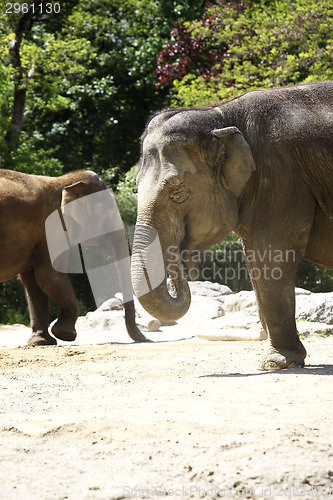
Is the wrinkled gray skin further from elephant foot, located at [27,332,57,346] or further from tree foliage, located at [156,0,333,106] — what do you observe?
tree foliage, located at [156,0,333,106]

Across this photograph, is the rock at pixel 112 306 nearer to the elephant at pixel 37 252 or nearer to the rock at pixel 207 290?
the rock at pixel 207 290

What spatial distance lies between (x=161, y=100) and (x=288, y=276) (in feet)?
63.3

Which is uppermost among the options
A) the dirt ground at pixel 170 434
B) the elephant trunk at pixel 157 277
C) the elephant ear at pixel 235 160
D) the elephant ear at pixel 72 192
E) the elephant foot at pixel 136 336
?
the elephant ear at pixel 235 160

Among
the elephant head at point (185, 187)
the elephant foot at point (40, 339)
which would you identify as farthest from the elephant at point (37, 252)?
the elephant head at point (185, 187)

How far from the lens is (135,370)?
629 cm

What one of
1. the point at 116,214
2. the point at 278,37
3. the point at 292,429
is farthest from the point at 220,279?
the point at 292,429

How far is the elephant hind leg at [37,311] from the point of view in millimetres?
9766

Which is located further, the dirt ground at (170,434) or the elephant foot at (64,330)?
the elephant foot at (64,330)

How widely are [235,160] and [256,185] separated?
0.87 ft

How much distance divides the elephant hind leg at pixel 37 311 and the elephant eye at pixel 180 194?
4814 mm

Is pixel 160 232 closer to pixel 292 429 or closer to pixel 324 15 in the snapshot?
pixel 292 429

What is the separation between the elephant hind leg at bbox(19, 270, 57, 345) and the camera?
384 inches

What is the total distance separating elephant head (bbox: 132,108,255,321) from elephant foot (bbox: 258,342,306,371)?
2.82 feet

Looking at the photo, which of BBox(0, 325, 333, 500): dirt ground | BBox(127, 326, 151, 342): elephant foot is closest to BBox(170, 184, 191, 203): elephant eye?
BBox(0, 325, 333, 500): dirt ground
